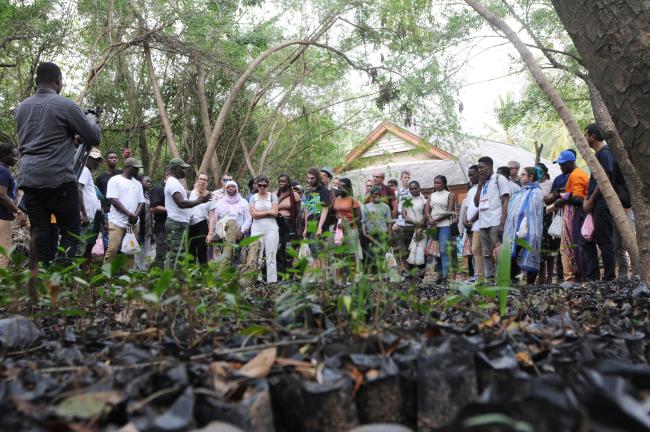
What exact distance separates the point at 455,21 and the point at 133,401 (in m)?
11.2

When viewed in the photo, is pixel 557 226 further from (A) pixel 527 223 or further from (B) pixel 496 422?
(B) pixel 496 422

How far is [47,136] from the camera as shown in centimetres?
502

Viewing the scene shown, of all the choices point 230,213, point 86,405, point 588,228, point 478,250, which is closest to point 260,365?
point 86,405

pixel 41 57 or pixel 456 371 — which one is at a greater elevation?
pixel 41 57

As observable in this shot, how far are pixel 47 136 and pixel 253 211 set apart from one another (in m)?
4.50

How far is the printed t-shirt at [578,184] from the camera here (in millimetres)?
7906

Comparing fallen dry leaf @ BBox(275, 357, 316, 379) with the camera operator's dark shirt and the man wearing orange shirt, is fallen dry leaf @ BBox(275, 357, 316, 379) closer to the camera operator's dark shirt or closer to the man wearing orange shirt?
the camera operator's dark shirt

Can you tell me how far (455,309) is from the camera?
3.03 metres

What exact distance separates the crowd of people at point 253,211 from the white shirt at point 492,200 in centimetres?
1

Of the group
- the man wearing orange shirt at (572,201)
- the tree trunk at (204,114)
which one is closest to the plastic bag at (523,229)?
the man wearing orange shirt at (572,201)

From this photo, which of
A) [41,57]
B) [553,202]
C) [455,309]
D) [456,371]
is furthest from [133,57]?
[456,371]

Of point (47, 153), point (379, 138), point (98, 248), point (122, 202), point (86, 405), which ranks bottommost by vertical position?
point (98, 248)

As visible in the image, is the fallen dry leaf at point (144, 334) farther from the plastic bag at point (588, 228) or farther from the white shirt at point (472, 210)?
the white shirt at point (472, 210)

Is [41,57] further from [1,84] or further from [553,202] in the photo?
[553,202]
